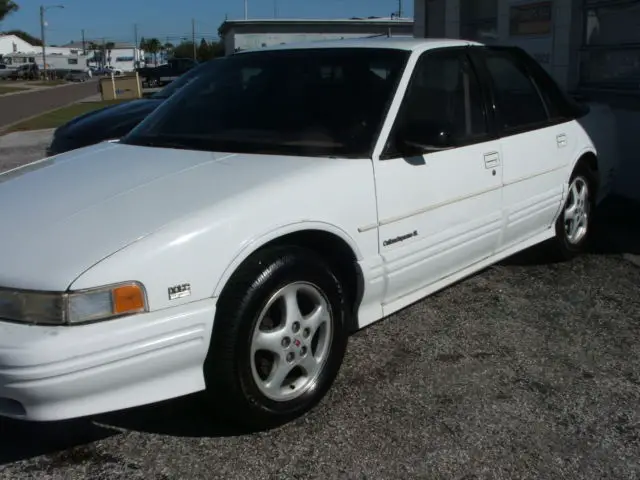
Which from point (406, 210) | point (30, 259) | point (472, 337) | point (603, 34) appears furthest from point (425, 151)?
point (603, 34)

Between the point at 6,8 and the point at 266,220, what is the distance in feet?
287

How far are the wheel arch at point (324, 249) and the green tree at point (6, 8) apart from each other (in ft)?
283

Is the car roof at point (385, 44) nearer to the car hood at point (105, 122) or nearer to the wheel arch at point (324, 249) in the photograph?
the wheel arch at point (324, 249)

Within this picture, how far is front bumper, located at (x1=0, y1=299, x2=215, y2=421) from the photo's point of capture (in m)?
2.50

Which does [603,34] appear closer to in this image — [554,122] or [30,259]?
[554,122]

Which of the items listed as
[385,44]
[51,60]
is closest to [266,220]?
[385,44]

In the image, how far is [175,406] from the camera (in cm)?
338

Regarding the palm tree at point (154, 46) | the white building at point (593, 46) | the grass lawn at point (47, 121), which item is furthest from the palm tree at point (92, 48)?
the white building at point (593, 46)

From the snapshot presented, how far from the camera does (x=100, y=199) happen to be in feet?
10.2

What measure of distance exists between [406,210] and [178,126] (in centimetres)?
137

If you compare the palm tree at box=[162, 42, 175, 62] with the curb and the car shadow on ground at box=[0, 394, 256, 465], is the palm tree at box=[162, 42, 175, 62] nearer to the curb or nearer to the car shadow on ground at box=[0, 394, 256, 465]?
the curb

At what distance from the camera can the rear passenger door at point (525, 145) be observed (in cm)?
443

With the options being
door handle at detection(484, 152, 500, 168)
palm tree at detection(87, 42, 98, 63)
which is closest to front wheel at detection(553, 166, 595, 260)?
door handle at detection(484, 152, 500, 168)

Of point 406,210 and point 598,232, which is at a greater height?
point 406,210
